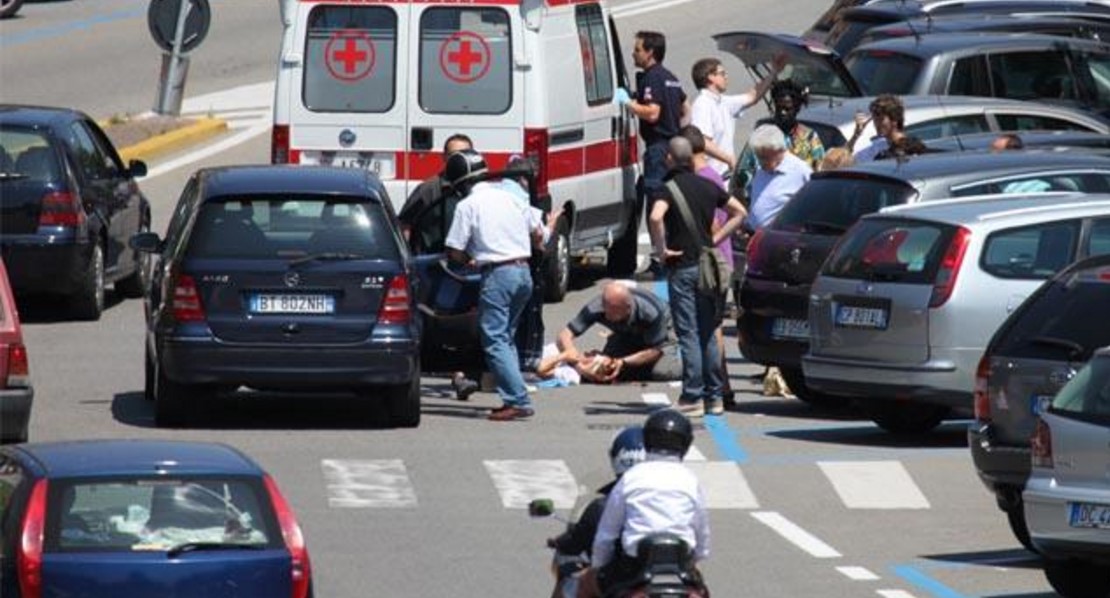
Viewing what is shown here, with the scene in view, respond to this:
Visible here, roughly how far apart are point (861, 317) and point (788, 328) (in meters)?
1.52

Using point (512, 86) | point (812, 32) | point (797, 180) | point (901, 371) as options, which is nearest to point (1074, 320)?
point (901, 371)

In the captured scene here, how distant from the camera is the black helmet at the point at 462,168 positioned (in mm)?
20906

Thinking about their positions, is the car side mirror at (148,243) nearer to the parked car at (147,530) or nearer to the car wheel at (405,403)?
the car wheel at (405,403)

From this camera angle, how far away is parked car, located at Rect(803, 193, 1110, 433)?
18438 millimetres

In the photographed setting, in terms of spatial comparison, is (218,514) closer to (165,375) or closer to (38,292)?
(165,375)

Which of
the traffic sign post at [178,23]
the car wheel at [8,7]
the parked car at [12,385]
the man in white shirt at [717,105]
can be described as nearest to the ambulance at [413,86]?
the man in white shirt at [717,105]

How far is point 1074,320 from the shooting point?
1502 cm

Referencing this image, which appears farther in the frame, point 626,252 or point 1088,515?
point 626,252

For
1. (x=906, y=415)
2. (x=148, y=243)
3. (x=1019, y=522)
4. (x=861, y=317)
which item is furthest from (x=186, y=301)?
(x=1019, y=522)

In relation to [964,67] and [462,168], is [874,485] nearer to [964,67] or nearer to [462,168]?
[462,168]

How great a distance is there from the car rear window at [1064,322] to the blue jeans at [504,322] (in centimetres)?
499

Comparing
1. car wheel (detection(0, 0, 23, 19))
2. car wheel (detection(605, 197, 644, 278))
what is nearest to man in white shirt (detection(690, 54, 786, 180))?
car wheel (detection(605, 197, 644, 278))

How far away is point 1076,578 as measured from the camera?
14055 millimetres

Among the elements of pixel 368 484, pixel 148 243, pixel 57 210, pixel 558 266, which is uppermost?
pixel 148 243
